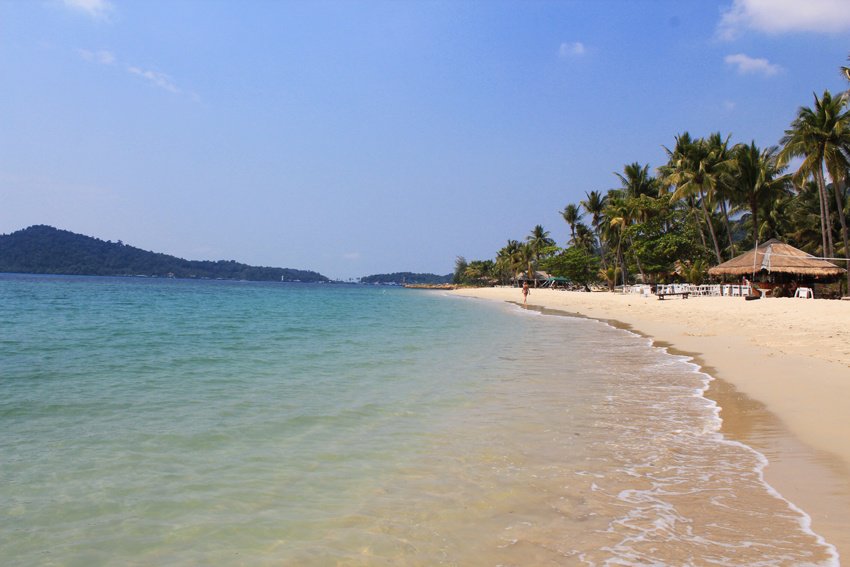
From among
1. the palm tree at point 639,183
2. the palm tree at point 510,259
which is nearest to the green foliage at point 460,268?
the palm tree at point 510,259

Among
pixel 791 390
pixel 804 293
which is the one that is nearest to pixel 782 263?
pixel 804 293

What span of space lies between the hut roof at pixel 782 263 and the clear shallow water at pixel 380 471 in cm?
2229

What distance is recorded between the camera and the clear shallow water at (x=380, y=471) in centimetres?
305

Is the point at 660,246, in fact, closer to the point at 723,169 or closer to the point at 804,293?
the point at 723,169

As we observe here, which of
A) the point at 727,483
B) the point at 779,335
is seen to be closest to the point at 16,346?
the point at 727,483

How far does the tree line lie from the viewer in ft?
89.9

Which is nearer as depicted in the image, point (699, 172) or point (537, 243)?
point (699, 172)

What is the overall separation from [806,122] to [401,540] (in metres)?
33.1

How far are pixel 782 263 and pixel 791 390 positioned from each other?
79.5 feet

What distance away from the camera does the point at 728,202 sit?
38.3 m

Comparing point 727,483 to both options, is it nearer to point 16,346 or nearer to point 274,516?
point 274,516

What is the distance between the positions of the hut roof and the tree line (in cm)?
120

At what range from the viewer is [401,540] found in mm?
3139

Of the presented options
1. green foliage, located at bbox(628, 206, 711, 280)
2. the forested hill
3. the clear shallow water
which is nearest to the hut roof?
green foliage, located at bbox(628, 206, 711, 280)
